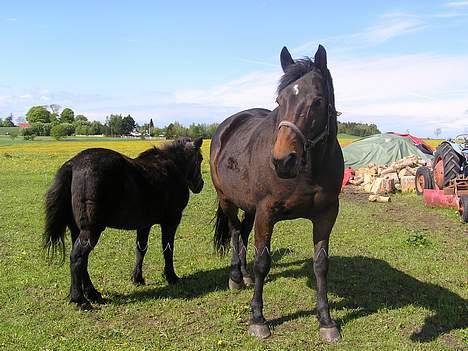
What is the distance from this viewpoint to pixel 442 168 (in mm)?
12500

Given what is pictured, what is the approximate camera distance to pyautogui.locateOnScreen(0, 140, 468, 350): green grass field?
4.70m

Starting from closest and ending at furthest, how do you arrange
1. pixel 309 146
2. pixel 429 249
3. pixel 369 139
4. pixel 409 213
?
1. pixel 309 146
2. pixel 429 249
3. pixel 409 213
4. pixel 369 139

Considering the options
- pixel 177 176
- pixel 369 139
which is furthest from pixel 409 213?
pixel 369 139

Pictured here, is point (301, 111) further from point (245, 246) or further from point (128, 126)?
point (128, 126)

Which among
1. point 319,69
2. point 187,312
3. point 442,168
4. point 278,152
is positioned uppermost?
point 319,69

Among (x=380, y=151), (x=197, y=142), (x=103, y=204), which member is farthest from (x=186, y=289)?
(x=380, y=151)

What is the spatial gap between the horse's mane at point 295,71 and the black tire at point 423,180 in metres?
11.2

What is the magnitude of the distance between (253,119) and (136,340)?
3.22m

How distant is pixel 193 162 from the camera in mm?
7121

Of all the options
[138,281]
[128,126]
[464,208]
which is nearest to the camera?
[138,281]

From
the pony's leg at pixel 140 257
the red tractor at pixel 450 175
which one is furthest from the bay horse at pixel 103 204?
the red tractor at pixel 450 175

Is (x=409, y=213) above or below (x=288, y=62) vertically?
below

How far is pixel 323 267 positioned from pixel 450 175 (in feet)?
27.5

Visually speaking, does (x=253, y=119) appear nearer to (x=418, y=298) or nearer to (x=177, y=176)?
(x=177, y=176)
